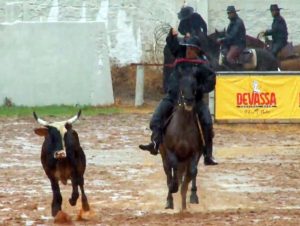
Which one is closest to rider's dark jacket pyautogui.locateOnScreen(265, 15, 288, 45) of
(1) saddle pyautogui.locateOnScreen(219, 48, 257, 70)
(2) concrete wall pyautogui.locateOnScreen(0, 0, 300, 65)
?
(1) saddle pyautogui.locateOnScreen(219, 48, 257, 70)

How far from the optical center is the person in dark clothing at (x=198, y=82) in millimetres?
16234

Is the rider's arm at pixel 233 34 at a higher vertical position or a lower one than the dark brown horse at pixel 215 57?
higher

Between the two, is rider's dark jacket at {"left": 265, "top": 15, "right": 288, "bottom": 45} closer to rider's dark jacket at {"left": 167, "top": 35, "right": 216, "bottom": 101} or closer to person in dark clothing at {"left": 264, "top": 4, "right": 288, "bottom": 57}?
person in dark clothing at {"left": 264, "top": 4, "right": 288, "bottom": 57}

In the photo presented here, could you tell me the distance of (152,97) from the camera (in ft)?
112

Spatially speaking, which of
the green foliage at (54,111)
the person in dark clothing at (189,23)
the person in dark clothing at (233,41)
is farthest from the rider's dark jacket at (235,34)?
the green foliage at (54,111)

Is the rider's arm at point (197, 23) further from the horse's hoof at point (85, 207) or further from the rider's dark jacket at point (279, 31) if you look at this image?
the horse's hoof at point (85, 207)

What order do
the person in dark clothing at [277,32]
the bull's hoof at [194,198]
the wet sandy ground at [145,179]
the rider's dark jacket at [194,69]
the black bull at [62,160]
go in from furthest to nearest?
1. the person in dark clothing at [277,32]
2. the bull's hoof at [194,198]
3. the rider's dark jacket at [194,69]
4. the wet sandy ground at [145,179]
5. the black bull at [62,160]


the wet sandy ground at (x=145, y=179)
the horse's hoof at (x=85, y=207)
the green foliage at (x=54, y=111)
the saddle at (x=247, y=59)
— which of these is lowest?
the green foliage at (x=54, y=111)

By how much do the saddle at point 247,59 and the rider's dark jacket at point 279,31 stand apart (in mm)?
1328

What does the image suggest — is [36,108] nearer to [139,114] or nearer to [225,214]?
[139,114]

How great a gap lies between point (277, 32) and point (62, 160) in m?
18.9

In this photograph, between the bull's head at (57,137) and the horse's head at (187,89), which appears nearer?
the bull's head at (57,137)

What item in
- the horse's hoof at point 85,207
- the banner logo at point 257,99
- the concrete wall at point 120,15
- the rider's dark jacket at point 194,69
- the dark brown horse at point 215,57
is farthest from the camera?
→ the concrete wall at point 120,15

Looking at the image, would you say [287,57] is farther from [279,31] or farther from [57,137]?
[57,137]
